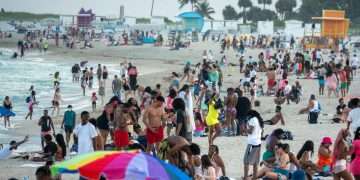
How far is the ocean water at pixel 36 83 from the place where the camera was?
33125mm

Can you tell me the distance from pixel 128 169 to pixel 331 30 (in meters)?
50.5

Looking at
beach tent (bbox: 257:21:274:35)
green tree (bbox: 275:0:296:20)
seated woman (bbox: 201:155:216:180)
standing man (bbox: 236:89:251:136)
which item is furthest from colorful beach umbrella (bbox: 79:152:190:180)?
green tree (bbox: 275:0:296:20)

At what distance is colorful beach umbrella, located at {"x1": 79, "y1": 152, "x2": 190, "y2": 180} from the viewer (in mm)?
8336

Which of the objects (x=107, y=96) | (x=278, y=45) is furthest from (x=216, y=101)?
(x=278, y=45)

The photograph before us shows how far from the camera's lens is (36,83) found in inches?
1788

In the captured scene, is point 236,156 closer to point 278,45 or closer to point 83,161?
point 83,161

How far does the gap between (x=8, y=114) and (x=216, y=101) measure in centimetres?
961

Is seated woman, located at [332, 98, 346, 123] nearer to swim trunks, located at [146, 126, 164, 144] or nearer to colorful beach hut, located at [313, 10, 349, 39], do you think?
swim trunks, located at [146, 126, 164, 144]

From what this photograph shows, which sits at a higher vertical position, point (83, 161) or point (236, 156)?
point (83, 161)

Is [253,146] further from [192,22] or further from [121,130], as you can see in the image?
[192,22]

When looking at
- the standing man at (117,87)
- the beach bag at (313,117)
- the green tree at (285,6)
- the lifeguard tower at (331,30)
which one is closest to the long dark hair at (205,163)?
the beach bag at (313,117)

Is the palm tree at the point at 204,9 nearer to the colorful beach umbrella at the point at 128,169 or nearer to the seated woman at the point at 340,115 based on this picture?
the seated woman at the point at 340,115

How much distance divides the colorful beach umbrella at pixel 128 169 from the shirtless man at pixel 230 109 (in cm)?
962

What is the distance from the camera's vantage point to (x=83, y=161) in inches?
337
